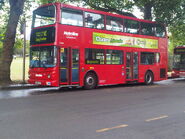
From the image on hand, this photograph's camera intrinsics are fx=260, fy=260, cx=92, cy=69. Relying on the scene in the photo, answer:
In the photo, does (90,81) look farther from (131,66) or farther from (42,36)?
(131,66)

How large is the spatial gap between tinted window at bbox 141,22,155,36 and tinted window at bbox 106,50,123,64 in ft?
8.74

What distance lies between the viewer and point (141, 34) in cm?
1734

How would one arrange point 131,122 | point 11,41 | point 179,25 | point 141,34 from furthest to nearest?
point 179,25 → point 141,34 → point 11,41 → point 131,122

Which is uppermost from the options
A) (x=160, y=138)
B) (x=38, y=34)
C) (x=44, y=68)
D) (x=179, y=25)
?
(x=179, y=25)

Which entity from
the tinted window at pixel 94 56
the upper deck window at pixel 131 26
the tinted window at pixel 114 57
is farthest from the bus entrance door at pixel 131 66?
the tinted window at pixel 94 56

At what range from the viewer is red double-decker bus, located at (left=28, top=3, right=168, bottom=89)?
1282 centimetres

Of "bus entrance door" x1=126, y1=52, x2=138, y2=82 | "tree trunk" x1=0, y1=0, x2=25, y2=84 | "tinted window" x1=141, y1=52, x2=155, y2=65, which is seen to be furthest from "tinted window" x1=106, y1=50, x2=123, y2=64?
"tree trunk" x1=0, y1=0, x2=25, y2=84

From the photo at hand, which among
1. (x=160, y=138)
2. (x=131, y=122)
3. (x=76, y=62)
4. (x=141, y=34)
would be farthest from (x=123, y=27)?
(x=160, y=138)

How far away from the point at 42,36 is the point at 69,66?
204 centimetres

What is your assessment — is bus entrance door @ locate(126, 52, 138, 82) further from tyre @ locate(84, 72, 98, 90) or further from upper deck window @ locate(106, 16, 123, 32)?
tyre @ locate(84, 72, 98, 90)

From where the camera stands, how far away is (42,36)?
13.1 m

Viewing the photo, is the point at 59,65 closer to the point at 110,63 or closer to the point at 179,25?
the point at 110,63

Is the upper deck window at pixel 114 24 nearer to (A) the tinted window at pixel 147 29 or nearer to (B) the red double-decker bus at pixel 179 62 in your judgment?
(A) the tinted window at pixel 147 29

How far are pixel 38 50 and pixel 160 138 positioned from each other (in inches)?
376
